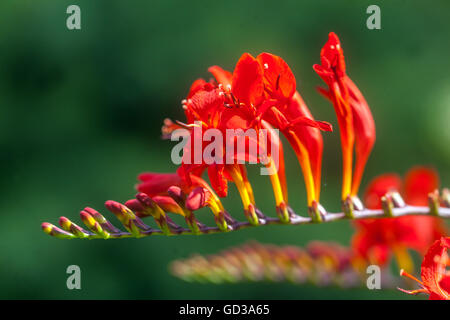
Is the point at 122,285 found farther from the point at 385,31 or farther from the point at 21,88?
the point at 385,31

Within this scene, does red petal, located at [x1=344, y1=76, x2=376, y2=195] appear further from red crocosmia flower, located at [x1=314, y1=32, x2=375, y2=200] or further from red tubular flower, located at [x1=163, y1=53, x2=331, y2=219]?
red tubular flower, located at [x1=163, y1=53, x2=331, y2=219]

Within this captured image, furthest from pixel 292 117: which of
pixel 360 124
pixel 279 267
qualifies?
pixel 279 267

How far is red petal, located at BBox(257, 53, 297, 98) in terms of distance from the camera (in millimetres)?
1315

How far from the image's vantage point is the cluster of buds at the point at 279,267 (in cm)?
201

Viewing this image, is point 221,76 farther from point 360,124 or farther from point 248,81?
point 360,124

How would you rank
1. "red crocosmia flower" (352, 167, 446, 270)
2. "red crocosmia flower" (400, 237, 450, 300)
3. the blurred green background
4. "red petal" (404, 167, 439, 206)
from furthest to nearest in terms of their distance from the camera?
1. the blurred green background
2. "red petal" (404, 167, 439, 206)
3. "red crocosmia flower" (352, 167, 446, 270)
4. "red crocosmia flower" (400, 237, 450, 300)

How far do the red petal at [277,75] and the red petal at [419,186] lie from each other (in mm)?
1304

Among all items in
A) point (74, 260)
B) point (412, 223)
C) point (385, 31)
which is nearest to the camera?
point (412, 223)

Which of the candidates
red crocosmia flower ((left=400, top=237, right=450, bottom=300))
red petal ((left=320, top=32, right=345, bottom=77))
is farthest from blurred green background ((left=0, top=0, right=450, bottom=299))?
red crocosmia flower ((left=400, top=237, right=450, bottom=300))

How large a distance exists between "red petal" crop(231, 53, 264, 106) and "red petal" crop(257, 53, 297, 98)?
4cm

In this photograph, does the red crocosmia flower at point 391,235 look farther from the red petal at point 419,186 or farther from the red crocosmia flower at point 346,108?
the red crocosmia flower at point 346,108
